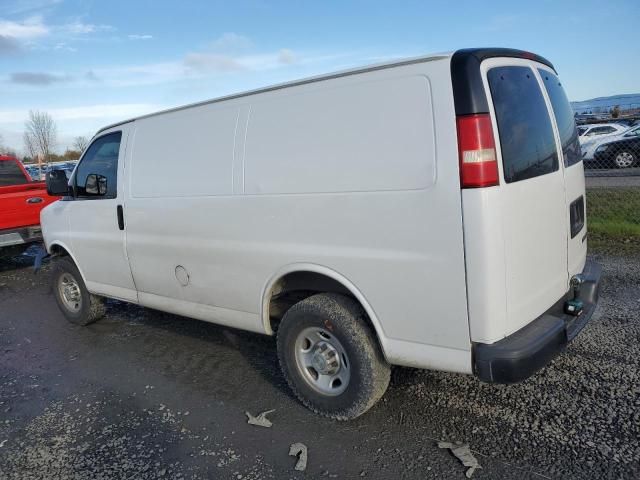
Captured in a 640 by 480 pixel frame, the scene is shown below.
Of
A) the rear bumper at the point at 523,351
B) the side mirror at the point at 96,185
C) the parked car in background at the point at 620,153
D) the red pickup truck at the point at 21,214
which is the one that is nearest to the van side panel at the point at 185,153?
the side mirror at the point at 96,185

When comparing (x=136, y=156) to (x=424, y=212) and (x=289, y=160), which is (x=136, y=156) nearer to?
(x=289, y=160)

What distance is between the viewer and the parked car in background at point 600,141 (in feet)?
51.1

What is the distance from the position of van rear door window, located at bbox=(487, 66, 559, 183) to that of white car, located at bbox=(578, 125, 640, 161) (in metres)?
14.9

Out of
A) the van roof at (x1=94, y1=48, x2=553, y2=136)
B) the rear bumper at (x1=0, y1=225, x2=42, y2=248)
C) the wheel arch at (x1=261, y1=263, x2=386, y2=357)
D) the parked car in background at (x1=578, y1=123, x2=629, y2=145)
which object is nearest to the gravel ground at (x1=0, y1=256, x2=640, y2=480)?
the wheel arch at (x1=261, y1=263, x2=386, y2=357)

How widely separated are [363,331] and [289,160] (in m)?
1.16

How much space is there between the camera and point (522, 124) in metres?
2.83

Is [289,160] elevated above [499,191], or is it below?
above

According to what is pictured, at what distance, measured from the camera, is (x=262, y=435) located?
328cm

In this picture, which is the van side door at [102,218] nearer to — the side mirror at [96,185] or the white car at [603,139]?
the side mirror at [96,185]

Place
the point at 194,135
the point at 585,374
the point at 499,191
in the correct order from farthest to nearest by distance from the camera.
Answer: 1. the point at 194,135
2. the point at 585,374
3. the point at 499,191

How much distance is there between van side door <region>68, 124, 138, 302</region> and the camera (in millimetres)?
4750

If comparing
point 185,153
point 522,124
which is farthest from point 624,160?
point 185,153

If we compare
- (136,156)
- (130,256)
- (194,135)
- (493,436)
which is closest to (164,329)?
(130,256)

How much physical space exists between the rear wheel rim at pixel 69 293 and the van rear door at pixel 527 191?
4.76 metres
